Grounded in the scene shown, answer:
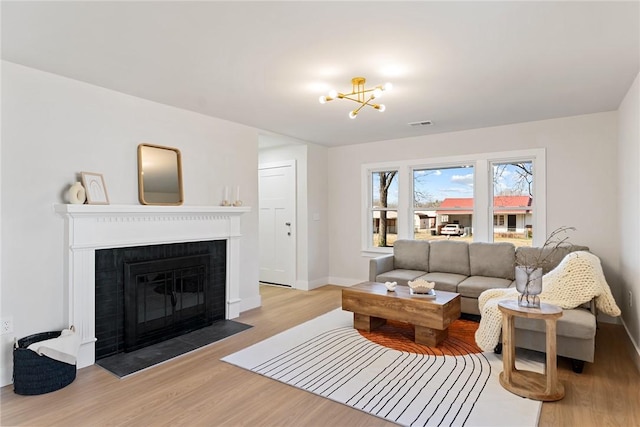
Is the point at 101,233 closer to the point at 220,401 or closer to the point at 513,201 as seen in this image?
the point at 220,401

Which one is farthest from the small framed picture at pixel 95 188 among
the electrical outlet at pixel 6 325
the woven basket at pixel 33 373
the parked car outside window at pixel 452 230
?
the parked car outside window at pixel 452 230

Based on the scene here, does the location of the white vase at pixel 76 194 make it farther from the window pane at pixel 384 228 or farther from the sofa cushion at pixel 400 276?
the window pane at pixel 384 228

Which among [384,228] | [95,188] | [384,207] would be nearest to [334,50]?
[95,188]

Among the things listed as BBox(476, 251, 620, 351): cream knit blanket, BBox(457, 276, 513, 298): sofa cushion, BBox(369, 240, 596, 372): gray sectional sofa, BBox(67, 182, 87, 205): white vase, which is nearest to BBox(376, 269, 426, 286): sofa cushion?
BBox(369, 240, 596, 372): gray sectional sofa

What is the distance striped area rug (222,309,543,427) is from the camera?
2.23 metres

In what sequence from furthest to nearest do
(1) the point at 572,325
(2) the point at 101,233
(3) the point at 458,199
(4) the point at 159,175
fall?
(3) the point at 458,199
(4) the point at 159,175
(2) the point at 101,233
(1) the point at 572,325

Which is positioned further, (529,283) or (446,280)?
(446,280)

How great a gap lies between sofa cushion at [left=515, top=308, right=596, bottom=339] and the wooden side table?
36cm

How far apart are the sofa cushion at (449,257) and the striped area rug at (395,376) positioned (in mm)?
1561

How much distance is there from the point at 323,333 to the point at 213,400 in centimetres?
149

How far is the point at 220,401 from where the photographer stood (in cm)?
241

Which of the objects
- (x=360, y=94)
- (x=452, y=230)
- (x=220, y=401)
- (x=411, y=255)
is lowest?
(x=220, y=401)

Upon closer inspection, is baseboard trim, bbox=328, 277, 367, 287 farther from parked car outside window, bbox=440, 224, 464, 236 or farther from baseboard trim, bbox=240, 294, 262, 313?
baseboard trim, bbox=240, 294, 262, 313

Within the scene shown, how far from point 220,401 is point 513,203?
14.0 feet
